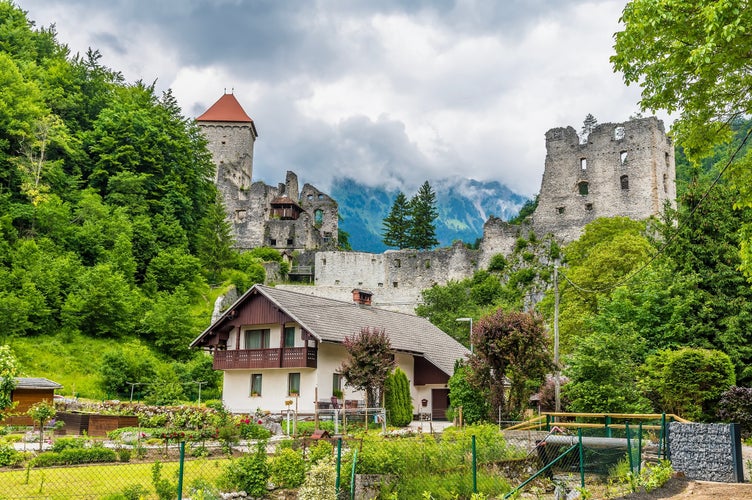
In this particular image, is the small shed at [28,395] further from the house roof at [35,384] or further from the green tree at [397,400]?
the green tree at [397,400]

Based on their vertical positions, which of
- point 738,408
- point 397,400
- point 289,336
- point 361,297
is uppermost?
point 361,297

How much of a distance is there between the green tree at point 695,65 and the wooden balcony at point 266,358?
59.2 ft

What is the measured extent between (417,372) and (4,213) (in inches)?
1105

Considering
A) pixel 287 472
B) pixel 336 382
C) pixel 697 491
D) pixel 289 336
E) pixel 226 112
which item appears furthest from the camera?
pixel 226 112

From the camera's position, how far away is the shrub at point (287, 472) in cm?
1246

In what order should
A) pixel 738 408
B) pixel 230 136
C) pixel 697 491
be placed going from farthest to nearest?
pixel 230 136 < pixel 738 408 < pixel 697 491

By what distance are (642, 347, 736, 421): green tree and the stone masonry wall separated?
9.06 meters

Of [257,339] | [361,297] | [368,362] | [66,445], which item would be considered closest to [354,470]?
[66,445]

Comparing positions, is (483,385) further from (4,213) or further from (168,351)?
(4,213)

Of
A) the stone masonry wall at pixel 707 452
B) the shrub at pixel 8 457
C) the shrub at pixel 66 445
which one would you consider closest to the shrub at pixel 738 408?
the stone masonry wall at pixel 707 452

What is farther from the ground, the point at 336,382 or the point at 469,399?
the point at 336,382

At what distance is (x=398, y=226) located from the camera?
77.0m

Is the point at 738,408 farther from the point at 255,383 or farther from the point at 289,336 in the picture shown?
the point at 255,383

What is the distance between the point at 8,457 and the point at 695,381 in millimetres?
20261
